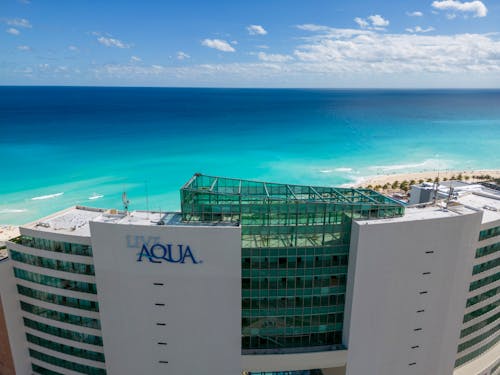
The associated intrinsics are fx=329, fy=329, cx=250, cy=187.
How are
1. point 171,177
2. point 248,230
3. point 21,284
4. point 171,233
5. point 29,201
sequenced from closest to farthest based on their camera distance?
point 171,233
point 248,230
point 21,284
point 29,201
point 171,177

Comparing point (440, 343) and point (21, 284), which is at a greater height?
point (21, 284)

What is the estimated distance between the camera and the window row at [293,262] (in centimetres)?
2995

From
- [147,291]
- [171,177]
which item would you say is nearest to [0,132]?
[171,177]

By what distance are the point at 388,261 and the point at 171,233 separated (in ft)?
63.9

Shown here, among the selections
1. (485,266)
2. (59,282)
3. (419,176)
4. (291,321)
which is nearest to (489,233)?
(485,266)

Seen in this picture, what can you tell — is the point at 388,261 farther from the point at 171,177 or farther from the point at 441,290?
the point at 171,177

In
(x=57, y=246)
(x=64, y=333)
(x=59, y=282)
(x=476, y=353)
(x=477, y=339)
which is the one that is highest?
(x=57, y=246)

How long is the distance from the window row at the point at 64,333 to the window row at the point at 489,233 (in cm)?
4030

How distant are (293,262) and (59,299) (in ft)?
78.3

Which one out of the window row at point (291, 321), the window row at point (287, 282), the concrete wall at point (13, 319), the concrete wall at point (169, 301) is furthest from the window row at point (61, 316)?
the window row at point (287, 282)

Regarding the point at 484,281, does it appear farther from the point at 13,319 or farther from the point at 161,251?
the point at 13,319

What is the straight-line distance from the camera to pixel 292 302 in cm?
3142

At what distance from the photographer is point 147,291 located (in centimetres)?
2962

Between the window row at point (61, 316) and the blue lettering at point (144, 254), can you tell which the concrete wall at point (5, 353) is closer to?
the window row at point (61, 316)
